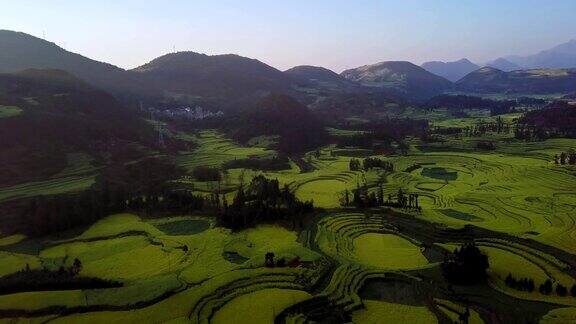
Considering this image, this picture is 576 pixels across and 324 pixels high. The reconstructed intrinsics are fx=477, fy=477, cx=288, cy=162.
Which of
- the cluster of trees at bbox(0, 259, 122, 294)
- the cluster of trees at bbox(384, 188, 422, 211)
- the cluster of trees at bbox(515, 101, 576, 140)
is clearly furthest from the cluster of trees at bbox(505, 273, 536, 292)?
Answer: the cluster of trees at bbox(515, 101, 576, 140)

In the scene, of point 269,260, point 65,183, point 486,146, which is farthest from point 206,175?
point 486,146

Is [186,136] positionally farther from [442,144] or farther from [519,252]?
[519,252]

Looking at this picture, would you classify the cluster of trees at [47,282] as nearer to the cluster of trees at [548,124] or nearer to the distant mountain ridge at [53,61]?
the cluster of trees at [548,124]

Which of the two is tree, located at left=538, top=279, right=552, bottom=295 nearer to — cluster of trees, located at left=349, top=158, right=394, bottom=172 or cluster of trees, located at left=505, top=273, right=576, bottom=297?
cluster of trees, located at left=505, top=273, right=576, bottom=297

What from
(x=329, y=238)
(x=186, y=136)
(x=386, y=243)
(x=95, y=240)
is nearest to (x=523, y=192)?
(x=386, y=243)

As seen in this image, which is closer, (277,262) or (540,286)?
(540,286)

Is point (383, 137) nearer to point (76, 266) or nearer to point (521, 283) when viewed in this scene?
point (521, 283)

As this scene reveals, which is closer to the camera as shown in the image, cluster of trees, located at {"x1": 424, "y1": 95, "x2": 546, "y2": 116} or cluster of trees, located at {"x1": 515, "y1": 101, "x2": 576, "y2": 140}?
cluster of trees, located at {"x1": 515, "y1": 101, "x2": 576, "y2": 140}
